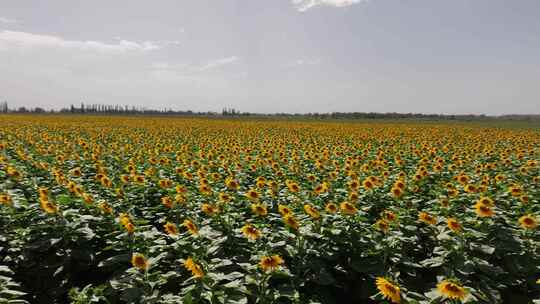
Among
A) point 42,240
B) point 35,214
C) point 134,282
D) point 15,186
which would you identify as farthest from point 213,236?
point 15,186

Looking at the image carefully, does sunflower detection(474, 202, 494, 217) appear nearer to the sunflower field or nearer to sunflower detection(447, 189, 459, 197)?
the sunflower field

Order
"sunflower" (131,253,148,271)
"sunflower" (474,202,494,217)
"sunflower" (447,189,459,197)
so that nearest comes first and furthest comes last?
"sunflower" (131,253,148,271) < "sunflower" (474,202,494,217) < "sunflower" (447,189,459,197)

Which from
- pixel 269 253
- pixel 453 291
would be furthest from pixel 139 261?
pixel 453 291

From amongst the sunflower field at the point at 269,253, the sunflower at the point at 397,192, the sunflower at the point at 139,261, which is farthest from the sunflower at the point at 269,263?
the sunflower at the point at 397,192

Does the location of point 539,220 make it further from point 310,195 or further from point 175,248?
point 175,248

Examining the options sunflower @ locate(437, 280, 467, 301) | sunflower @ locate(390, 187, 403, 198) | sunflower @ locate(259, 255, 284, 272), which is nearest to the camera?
sunflower @ locate(437, 280, 467, 301)

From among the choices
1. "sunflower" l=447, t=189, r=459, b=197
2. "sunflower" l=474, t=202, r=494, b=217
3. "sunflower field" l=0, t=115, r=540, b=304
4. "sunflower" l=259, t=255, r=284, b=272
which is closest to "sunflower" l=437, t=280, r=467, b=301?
"sunflower field" l=0, t=115, r=540, b=304

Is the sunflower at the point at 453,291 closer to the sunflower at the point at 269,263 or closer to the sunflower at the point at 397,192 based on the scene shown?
the sunflower at the point at 269,263

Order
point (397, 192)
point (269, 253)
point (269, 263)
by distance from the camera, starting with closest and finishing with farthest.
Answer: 1. point (269, 263)
2. point (269, 253)
3. point (397, 192)

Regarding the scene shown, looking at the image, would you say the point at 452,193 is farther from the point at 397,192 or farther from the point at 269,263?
the point at 269,263

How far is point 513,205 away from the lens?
6.29m

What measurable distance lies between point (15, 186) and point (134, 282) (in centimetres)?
511

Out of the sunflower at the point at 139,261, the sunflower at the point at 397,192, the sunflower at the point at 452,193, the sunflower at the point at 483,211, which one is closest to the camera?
the sunflower at the point at 139,261

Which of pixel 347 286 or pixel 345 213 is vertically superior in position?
pixel 345 213
